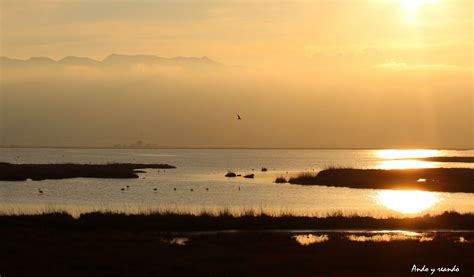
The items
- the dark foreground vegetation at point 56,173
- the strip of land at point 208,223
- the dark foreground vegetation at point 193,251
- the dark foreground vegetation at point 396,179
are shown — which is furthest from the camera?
the dark foreground vegetation at point 56,173

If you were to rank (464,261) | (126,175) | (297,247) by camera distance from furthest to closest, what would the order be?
1. (126,175)
2. (297,247)
3. (464,261)

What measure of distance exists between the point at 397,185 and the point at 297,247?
62.3 m

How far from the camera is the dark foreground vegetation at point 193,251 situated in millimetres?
25328

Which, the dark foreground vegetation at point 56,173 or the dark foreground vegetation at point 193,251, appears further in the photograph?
the dark foreground vegetation at point 56,173

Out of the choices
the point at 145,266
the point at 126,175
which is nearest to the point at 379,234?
the point at 145,266

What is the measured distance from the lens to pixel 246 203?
6034cm

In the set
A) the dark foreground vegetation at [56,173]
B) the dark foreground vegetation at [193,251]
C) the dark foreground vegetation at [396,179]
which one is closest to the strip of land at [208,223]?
the dark foreground vegetation at [193,251]

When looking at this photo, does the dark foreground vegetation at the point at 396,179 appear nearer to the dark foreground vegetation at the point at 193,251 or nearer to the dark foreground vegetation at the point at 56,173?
the dark foreground vegetation at the point at 56,173

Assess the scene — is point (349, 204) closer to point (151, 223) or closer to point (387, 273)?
point (151, 223)

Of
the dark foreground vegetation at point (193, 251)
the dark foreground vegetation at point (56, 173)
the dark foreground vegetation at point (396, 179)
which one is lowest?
the dark foreground vegetation at point (193, 251)

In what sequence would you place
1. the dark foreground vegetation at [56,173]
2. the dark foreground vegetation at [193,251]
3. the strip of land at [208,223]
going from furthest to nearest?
the dark foreground vegetation at [56,173]
the strip of land at [208,223]
the dark foreground vegetation at [193,251]

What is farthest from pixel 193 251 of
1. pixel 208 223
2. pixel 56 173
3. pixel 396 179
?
pixel 56 173

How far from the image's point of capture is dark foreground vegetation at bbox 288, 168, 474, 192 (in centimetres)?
8575

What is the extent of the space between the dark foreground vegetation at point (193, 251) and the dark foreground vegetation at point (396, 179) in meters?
47.8
